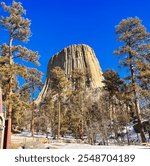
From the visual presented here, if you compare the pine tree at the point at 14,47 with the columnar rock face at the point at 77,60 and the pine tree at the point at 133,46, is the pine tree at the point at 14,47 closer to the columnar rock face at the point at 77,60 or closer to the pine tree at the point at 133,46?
the pine tree at the point at 133,46

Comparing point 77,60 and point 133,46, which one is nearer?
point 133,46

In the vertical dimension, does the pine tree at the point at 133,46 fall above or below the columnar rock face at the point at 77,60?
below

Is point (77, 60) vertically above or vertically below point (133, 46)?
above

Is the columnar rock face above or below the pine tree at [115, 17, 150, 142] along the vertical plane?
above

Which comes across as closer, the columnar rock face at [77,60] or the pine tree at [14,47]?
the pine tree at [14,47]

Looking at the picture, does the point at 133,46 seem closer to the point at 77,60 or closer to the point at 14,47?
the point at 14,47

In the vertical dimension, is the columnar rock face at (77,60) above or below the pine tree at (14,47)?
above

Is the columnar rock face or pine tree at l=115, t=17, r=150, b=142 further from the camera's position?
the columnar rock face

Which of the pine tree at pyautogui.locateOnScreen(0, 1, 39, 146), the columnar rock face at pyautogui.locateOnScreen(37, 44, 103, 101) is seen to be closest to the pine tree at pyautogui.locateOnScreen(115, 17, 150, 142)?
the pine tree at pyautogui.locateOnScreen(0, 1, 39, 146)

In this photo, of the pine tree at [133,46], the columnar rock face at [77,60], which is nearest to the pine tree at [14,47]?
the pine tree at [133,46]

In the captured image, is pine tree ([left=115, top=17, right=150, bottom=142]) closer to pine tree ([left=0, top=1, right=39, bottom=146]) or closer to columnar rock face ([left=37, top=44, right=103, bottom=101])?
pine tree ([left=0, top=1, right=39, bottom=146])

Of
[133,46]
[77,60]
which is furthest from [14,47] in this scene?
[77,60]

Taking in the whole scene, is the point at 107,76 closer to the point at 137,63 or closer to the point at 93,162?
the point at 137,63

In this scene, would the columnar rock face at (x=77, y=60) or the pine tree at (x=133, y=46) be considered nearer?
the pine tree at (x=133, y=46)
